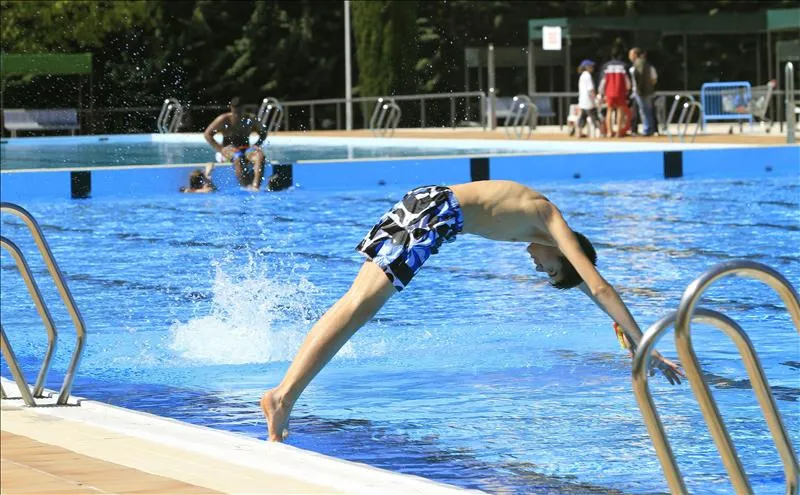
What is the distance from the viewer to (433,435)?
18.0 ft

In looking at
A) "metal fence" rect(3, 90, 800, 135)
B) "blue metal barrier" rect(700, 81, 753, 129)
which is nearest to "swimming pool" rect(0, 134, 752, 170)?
"metal fence" rect(3, 90, 800, 135)

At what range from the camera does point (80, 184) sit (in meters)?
17.1

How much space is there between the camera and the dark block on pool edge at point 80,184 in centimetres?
1705

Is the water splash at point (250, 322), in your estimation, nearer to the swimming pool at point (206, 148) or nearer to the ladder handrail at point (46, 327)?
the ladder handrail at point (46, 327)

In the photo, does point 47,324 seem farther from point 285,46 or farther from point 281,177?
point 285,46

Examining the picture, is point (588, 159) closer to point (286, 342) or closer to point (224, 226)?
point (224, 226)

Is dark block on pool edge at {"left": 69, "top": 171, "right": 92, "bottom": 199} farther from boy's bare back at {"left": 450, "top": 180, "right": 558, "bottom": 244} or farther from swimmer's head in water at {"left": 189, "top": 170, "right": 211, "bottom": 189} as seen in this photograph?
boy's bare back at {"left": 450, "top": 180, "right": 558, "bottom": 244}

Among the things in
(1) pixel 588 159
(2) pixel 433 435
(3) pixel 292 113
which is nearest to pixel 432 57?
(3) pixel 292 113

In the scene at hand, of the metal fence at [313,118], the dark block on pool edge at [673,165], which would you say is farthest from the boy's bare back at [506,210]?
the metal fence at [313,118]

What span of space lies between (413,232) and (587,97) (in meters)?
19.4

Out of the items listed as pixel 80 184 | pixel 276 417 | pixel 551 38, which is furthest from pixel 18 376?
pixel 551 38

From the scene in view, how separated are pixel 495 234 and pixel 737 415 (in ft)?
4.30

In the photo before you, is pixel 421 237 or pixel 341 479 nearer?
pixel 341 479

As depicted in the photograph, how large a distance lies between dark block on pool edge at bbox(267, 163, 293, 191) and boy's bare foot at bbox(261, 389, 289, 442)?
12.7 meters
